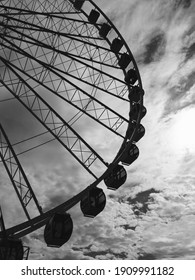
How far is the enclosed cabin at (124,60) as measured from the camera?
24703 millimetres

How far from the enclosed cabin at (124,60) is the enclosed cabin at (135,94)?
214 centimetres

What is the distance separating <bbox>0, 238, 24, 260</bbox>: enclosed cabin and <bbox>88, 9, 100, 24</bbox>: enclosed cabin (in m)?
18.2

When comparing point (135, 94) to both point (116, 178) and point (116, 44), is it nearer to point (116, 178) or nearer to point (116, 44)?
point (116, 44)

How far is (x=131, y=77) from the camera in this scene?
2462 centimetres

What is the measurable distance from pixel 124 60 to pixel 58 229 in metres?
14.9

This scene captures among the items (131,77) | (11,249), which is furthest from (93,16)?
(11,249)

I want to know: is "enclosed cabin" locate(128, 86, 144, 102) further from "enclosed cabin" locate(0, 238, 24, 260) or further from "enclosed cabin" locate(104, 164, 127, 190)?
"enclosed cabin" locate(0, 238, 24, 260)

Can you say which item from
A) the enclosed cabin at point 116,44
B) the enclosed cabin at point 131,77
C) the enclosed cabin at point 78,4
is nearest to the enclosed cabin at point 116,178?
the enclosed cabin at point 131,77

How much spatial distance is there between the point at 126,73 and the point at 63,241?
47.0 feet

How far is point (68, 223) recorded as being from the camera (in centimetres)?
1460

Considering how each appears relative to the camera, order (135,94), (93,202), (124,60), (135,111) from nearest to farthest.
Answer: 1. (93,202)
2. (135,111)
3. (135,94)
4. (124,60)

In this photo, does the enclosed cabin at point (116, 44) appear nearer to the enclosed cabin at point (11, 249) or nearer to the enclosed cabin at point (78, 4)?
the enclosed cabin at point (78, 4)
